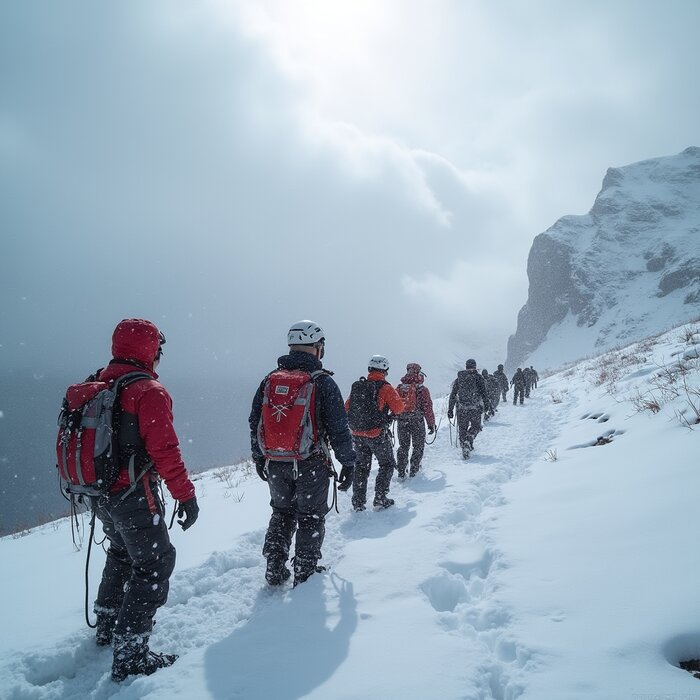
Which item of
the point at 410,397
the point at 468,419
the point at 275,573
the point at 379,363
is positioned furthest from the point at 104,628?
the point at 468,419

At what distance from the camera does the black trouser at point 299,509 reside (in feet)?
13.0

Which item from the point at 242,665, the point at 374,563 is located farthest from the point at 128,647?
the point at 374,563

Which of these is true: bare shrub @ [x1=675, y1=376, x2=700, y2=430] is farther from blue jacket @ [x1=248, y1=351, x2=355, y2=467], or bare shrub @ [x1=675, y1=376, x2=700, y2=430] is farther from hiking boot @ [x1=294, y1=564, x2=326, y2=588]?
hiking boot @ [x1=294, y1=564, x2=326, y2=588]

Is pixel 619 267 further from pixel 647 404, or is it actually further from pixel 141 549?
pixel 141 549

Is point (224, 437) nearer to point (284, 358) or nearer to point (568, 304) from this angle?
point (568, 304)

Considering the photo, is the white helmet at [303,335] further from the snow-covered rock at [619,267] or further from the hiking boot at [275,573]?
the snow-covered rock at [619,267]

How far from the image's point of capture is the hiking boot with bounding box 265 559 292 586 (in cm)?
390

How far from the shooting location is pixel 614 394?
9.46 m

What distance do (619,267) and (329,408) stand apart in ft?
412

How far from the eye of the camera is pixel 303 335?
436 centimetres

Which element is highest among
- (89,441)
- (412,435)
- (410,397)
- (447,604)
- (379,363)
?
(379,363)

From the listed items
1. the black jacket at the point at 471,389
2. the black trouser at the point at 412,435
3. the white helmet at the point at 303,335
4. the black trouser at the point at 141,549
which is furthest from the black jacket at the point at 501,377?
the black trouser at the point at 141,549

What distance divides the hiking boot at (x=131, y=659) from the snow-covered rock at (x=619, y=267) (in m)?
84.8

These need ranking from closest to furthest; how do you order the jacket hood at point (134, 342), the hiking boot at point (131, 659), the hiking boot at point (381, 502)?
the hiking boot at point (131, 659), the jacket hood at point (134, 342), the hiking boot at point (381, 502)
